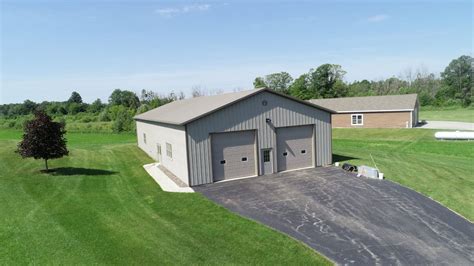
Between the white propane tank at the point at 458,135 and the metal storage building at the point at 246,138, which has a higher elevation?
the metal storage building at the point at 246,138

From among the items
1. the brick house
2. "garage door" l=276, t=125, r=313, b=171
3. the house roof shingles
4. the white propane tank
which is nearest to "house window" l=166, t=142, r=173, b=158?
"garage door" l=276, t=125, r=313, b=171

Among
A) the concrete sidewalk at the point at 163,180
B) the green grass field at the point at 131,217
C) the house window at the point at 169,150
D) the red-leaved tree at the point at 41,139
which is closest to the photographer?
the green grass field at the point at 131,217

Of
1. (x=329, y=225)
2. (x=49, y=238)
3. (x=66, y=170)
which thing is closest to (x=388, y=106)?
(x=329, y=225)

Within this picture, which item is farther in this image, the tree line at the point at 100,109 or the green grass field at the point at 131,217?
the tree line at the point at 100,109

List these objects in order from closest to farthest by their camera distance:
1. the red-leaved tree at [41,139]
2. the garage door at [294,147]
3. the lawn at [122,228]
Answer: the lawn at [122,228], the red-leaved tree at [41,139], the garage door at [294,147]

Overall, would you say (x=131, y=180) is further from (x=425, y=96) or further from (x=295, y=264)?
(x=425, y=96)

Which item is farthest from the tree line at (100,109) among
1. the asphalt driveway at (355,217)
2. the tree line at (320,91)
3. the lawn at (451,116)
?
the lawn at (451,116)

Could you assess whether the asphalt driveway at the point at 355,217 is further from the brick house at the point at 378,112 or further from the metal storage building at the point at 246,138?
the brick house at the point at 378,112

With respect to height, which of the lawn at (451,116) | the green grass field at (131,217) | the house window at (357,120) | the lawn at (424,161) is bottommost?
the lawn at (424,161)
